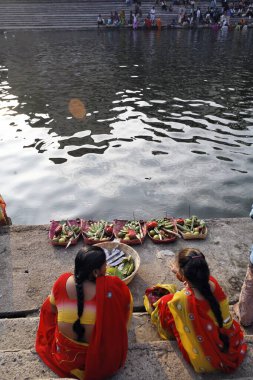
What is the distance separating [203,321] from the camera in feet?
10.9

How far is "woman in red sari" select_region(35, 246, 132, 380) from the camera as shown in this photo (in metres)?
3.10

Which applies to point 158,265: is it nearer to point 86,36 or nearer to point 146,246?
point 146,246

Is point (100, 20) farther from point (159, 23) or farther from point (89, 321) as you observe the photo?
point (89, 321)

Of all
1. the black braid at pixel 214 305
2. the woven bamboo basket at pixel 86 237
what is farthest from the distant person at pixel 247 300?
the woven bamboo basket at pixel 86 237

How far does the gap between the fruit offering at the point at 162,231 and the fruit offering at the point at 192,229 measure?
115 millimetres

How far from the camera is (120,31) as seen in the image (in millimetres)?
31781

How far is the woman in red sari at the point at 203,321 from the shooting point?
325cm

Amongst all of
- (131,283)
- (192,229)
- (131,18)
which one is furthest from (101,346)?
(131,18)

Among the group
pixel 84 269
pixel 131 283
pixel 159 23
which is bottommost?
pixel 131 283

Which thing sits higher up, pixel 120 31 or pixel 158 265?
pixel 120 31

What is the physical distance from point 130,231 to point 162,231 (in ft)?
1.78

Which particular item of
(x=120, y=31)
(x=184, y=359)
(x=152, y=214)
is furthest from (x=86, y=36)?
(x=184, y=359)

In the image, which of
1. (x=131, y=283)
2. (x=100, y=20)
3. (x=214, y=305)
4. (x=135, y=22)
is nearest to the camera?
(x=214, y=305)

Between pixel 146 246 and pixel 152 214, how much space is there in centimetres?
220
